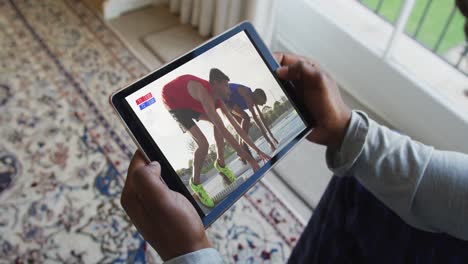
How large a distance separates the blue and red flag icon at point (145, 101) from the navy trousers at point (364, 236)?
14.2 inches

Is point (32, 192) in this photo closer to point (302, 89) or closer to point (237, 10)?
point (302, 89)

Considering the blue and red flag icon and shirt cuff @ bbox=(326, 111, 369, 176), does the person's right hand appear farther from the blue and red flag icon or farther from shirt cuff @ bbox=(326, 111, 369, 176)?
the blue and red flag icon

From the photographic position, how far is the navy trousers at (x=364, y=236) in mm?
566

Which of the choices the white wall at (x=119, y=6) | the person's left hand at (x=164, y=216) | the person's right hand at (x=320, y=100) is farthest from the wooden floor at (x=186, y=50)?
the person's left hand at (x=164, y=216)

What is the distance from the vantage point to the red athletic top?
55cm

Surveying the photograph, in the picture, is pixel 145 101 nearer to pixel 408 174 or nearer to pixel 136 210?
pixel 136 210

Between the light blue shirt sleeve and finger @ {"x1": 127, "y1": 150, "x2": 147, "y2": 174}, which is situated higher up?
finger @ {"x1": 127, "y1": 150, "x2": 147, "y2": 174}

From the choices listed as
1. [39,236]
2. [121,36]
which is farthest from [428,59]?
[39,236]

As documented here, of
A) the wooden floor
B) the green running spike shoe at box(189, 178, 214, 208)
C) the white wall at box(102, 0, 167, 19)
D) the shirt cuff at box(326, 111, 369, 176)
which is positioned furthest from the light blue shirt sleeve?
the white wall at box(102, 0, 167, 19)

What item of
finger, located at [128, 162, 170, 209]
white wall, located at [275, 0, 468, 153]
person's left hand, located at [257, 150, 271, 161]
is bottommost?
white wall, located at [275, 0, 468, 153]

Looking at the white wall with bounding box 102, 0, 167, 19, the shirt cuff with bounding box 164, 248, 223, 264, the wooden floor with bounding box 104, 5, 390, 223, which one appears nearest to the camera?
the shirt cuff with bounding box 164, 248, 223, 264

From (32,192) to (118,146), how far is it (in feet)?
0.96

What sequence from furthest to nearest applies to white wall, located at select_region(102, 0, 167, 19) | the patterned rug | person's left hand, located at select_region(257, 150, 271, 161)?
white wall, located at select_region(102, 0, 167, 19) < the patterned rug < person's left hand, located at select_region(257, 150, 271, 161)

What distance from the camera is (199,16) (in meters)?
1.70
